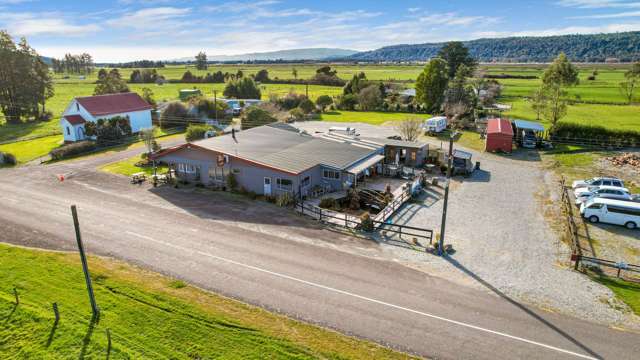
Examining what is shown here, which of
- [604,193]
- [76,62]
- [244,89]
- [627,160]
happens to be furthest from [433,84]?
[76,62]

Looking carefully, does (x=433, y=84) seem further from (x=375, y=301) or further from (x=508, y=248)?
(x=375, y=301)

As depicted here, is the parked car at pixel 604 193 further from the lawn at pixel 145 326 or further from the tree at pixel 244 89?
the tree at pixel 244 89

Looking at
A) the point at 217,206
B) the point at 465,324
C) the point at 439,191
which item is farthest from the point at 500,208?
the point at 217,206

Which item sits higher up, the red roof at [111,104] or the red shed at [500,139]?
the red roof at [111,104]

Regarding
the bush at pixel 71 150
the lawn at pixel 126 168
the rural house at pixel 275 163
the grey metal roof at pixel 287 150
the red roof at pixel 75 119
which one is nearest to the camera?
the rural house at pixel 275 163

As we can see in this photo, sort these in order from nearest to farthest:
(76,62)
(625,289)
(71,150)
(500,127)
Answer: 1. (625,289)
2. (71,150)
3. (500,127)
4. (76,62)

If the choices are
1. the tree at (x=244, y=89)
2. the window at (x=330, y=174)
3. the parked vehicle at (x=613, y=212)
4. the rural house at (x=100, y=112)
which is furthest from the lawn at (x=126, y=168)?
the tree at (x=244, y=89)

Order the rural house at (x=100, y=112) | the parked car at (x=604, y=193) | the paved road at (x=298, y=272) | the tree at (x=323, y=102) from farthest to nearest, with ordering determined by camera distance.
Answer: the tree at (x=323, y=102), the rural house at (x=100, y=112), the parked car at (x=604, y=193), the paved road at (x=298, y=272)
